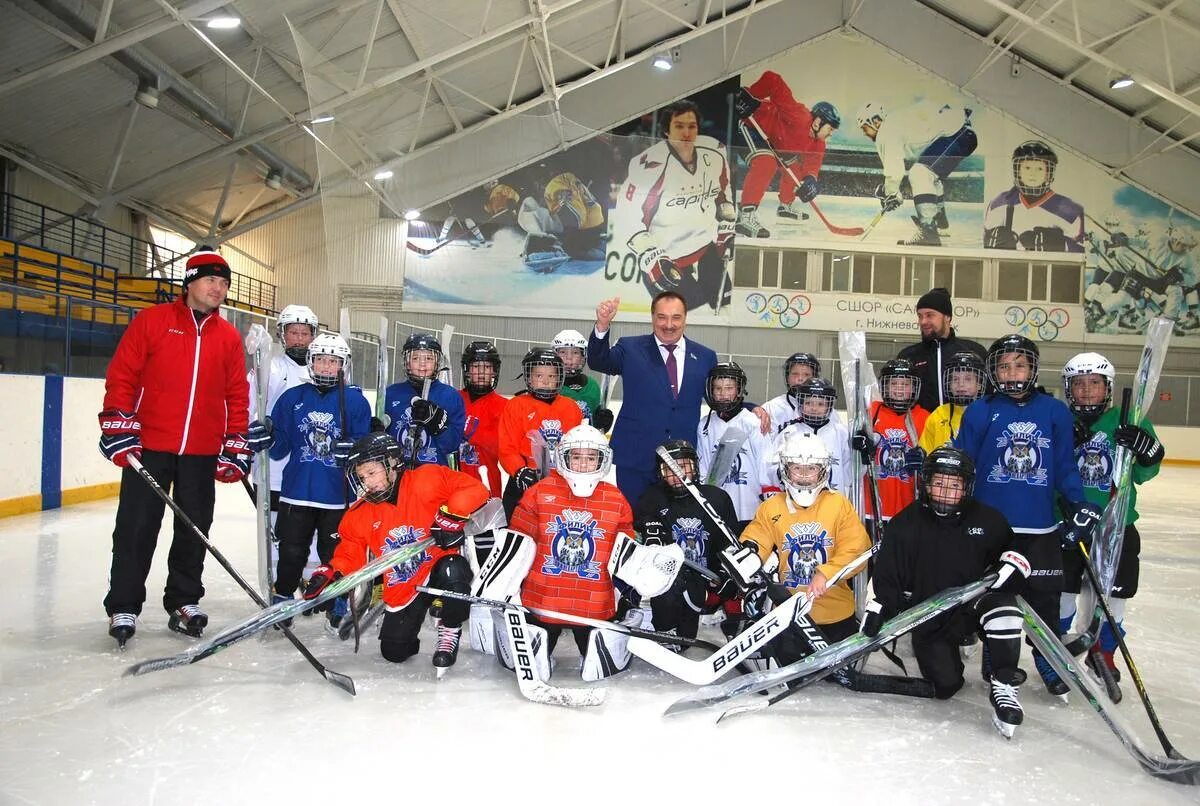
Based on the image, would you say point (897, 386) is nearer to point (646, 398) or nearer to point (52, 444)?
point (646, 398)

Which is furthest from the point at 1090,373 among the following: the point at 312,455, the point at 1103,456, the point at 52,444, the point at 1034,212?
the point at 1034,212

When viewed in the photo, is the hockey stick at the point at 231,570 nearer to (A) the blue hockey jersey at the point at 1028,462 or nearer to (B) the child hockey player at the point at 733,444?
(B) the child hockey player at the point at 733,444

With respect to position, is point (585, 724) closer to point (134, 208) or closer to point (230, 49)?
point (230, 49)

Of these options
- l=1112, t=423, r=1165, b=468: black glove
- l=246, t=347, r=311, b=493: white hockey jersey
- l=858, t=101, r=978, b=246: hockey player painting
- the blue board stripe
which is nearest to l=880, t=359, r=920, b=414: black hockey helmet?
l=1112, t=423, r=1165, b=468: black glove

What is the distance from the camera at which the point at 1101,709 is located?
2.40 meters

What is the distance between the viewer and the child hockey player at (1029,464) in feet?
9.52

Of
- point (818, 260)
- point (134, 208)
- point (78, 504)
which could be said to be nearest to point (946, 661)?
point (78, 504)

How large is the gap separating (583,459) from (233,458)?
1314mm

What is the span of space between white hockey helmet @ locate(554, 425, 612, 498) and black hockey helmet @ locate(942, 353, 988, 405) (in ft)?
4.97

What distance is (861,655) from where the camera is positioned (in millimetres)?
2662

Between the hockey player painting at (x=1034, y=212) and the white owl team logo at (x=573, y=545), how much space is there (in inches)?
503

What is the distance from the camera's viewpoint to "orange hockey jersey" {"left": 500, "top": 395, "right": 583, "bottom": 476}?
3.74m

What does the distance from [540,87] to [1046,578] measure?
11906mm

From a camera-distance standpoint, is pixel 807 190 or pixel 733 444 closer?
pixel 733 444
